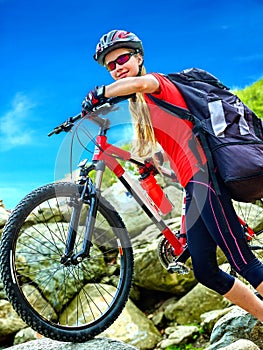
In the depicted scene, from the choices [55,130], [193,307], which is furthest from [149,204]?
[193,307]

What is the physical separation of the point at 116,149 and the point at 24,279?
13.2 ft

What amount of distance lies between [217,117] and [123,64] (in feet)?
2.16

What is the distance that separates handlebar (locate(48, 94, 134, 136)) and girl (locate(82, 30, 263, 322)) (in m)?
0.04

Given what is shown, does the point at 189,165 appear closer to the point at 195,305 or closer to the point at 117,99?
the point at 117,99

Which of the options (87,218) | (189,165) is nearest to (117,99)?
(189,165)

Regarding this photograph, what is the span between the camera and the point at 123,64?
2.75 m

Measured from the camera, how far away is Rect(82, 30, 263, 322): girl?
2475 millimetres

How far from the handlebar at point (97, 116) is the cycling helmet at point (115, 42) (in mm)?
339

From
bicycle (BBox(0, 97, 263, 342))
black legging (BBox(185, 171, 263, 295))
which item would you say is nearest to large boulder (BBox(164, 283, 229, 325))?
bicycle (BBox(0, 97, 263, 342))

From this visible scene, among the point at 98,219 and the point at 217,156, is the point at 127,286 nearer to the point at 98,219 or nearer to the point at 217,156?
the point at 98,219

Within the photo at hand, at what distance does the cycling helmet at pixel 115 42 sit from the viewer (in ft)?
9.06

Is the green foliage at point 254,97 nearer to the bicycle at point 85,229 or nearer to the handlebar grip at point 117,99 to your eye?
the bicycle at point 85,229

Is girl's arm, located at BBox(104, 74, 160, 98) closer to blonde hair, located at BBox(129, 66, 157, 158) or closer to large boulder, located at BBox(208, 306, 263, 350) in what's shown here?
blonde hair, located at BBox(129, 66, 157, 158)

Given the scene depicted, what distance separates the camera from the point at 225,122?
8.05 feet
